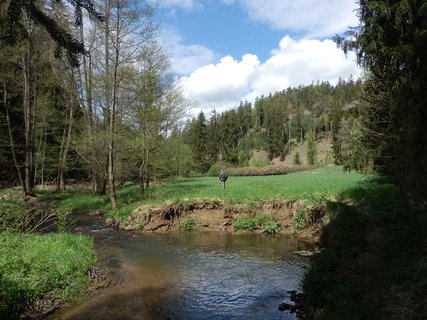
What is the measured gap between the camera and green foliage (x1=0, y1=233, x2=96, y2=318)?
7.69m

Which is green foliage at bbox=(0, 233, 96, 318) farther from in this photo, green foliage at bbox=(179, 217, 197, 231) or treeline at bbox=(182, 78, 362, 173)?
treeline at bbox=(182, 78, 362, 173)

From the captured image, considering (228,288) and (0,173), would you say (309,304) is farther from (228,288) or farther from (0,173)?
(0,173)

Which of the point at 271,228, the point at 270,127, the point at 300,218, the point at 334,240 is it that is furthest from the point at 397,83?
the point at 270,127

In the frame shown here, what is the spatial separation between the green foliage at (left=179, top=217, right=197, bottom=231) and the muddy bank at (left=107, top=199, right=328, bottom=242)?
0.16 m

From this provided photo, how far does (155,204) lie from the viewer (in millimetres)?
20281

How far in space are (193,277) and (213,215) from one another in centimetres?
888

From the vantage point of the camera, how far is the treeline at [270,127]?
84750 millimetres

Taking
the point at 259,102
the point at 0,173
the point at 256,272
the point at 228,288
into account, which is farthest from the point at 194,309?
the point at 259,102

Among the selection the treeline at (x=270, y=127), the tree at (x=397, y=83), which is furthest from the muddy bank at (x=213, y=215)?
the treeline at (x=270, y=127)

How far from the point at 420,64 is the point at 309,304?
871cm

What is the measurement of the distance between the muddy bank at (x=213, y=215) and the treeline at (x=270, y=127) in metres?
44.9

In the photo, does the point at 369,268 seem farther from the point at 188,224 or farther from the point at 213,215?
the point at 188,224

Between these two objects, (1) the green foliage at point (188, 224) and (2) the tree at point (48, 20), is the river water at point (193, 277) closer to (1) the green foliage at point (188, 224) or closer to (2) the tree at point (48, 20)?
(1) the green foliage at point (188, 224)

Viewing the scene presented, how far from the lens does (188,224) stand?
19500mm
